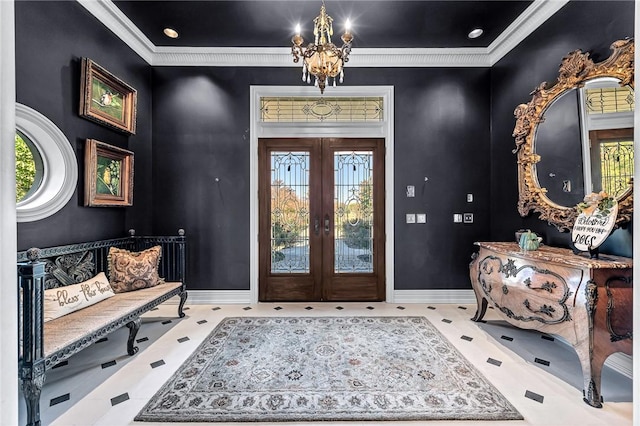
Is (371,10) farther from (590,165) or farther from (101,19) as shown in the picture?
(101,19)

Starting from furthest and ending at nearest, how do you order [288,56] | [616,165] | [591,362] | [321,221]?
[321,221] → [288,56] → [616,165] → [591,362]

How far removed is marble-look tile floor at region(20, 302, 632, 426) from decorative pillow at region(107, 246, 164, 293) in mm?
498

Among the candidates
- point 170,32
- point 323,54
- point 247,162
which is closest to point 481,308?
point 323,54

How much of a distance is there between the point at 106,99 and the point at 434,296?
470 cm

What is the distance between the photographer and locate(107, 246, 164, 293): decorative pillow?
2.96m

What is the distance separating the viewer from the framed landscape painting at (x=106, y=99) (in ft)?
8.91

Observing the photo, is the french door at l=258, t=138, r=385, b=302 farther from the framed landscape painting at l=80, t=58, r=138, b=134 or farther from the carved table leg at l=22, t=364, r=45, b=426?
the carved table leg at l=22, t=364, r=45, b=426

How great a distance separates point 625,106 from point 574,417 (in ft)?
7.71

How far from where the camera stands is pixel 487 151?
3.90 meters

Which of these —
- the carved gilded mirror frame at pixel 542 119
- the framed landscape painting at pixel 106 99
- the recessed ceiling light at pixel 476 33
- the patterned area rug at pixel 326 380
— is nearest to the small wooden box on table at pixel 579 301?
the carved gilded mirror frame at pixel 542 119

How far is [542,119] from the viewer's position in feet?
9.62

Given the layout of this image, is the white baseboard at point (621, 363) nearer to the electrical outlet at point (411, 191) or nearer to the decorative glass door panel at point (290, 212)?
the electrical outlet at point (411, 191)

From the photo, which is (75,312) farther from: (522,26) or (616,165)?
(522,26)

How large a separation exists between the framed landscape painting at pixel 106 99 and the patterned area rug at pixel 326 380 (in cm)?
257
